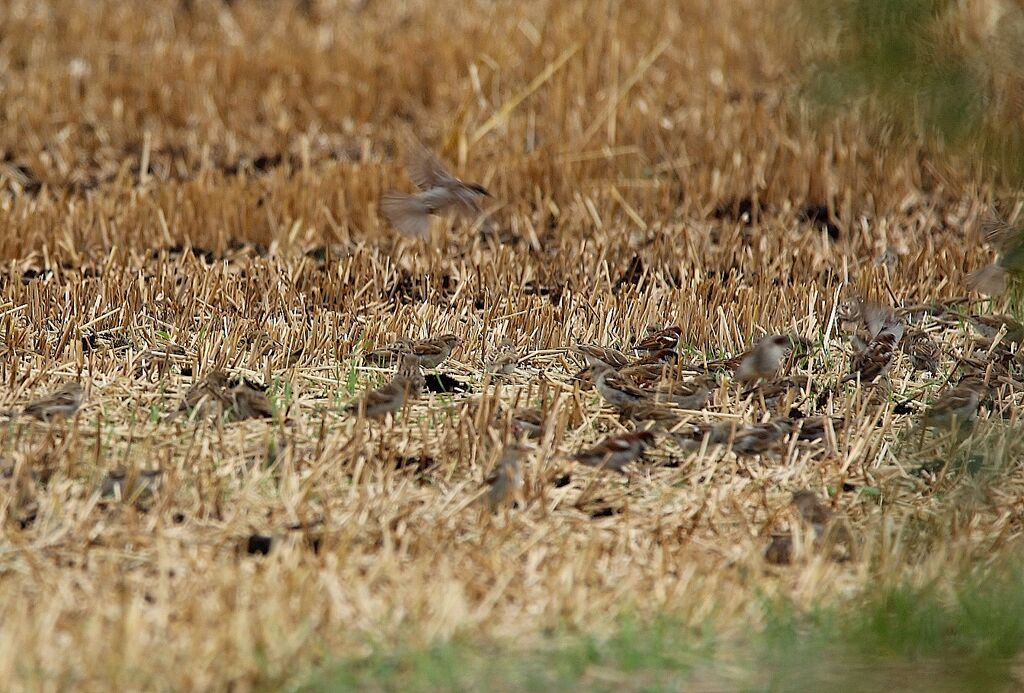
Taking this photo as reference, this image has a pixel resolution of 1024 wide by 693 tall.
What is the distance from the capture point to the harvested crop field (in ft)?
13.3

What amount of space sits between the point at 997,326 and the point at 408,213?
107 inches

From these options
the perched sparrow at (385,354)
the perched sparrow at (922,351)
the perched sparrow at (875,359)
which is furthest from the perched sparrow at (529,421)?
the perched sparrow at (922,351)

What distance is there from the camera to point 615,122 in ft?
31.4

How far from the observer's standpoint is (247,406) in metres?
5.16

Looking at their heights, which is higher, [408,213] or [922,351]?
[408,213]

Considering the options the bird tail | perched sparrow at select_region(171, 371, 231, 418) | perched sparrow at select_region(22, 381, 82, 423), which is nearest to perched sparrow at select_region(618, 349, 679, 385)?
perched sparrow at select_region(171, 371, 231, 418)

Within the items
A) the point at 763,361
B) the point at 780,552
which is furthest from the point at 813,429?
the point at 780,552

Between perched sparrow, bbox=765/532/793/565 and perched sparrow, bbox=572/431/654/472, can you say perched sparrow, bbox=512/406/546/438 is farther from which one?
perched sparrow, bbox=765/532/793/565

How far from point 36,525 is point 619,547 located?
1.71m

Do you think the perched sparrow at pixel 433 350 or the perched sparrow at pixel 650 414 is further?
the perched sparrow at pixel 433 350

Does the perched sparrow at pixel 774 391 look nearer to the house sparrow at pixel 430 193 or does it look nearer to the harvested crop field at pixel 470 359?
the harvested crop field at pixel 470 359

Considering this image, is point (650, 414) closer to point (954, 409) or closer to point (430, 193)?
point (954, 409)

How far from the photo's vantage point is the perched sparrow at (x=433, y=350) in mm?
5715

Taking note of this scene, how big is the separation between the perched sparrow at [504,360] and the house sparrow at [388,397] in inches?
17.2
